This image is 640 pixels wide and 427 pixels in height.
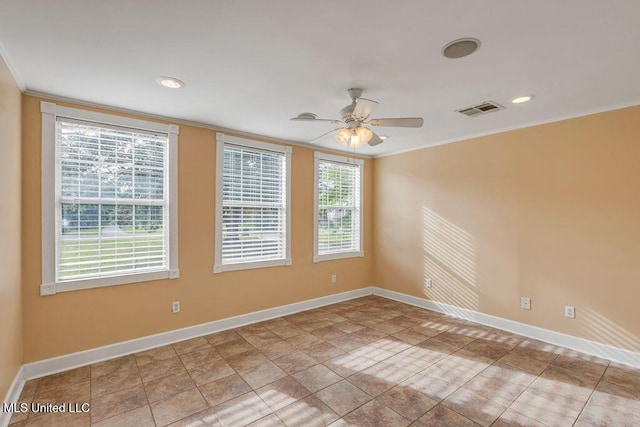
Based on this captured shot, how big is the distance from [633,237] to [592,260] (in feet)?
1.29

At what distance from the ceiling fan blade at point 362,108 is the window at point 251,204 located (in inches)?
76.6

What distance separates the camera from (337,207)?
5.13 meters

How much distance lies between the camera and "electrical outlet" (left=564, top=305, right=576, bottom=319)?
3.32 meters

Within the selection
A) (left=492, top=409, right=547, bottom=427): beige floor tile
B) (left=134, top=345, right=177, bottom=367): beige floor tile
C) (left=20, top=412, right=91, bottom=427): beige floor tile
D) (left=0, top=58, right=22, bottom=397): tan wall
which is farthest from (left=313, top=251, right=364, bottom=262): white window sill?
(left=0, top=58, right=22, bottom=397): tan wall

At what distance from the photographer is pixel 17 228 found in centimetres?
251

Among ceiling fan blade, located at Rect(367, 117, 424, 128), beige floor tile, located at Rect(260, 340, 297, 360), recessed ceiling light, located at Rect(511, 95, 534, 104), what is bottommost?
beige floor tile, located at Rect(260, 340, 297, 360)

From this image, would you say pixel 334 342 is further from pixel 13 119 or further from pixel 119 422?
pixel 13 119

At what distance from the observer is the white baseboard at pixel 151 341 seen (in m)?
2.76

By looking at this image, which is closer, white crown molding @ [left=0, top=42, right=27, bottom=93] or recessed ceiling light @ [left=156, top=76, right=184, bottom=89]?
white crown molding @ [left=0, top=42, right=27, bottom=93]

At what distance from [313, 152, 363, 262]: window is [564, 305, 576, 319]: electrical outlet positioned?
2.87 meters

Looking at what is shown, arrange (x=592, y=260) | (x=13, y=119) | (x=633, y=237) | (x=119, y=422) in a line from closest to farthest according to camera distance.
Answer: (x=119, y=422) < (x=13, y=119) < (x=633, y=237) < (x=592, y=260)

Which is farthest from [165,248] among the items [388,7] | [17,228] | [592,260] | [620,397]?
[592,260]

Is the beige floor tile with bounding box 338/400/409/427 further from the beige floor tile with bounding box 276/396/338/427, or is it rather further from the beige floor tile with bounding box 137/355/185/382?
the beige floor tile with bounding box 137/355/185/382

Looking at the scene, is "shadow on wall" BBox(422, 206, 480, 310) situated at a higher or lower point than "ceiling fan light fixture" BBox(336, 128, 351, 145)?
lower
